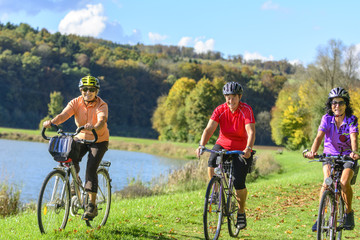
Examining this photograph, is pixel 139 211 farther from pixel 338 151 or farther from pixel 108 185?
pixel 338 151

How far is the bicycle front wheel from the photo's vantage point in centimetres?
560

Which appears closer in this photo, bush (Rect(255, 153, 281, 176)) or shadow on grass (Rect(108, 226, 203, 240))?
shadow on grass (Rect(108, 226, 203, 240))

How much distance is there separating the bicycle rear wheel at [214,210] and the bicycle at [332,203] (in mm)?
1369

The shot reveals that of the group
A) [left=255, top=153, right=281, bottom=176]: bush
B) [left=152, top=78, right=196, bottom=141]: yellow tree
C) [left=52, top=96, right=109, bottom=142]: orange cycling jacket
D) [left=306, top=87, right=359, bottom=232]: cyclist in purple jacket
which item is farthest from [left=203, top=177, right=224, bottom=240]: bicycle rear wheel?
[left=152, top=78, right=196, bottom=141]: yellow tree

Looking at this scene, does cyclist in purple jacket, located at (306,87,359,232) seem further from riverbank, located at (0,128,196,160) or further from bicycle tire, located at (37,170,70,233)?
riverbank, located at (0,128,196,160)

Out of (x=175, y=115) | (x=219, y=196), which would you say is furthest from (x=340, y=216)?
(x=175, y=115)

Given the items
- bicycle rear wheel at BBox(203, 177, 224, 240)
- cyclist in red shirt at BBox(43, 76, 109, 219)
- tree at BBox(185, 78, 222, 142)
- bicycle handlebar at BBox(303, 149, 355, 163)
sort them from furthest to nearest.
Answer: tree at BBox(185, 78, 222, 142), cyclist in red shirt at BBox(43, 76, 109, 219), bicycle rear wheel at BBox(203, 177, 224, 240), bicycle handlebar at BBox(303, 149, 355, 163)

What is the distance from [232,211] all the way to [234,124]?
1339mm

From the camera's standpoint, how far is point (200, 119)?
62188 millimetres

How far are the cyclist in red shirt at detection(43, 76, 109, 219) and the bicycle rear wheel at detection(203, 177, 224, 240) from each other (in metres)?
1.71

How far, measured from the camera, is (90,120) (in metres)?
6.50

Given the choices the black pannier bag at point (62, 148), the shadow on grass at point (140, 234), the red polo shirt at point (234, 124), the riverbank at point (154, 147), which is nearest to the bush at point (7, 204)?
the shadow on grass at point (140, 234)

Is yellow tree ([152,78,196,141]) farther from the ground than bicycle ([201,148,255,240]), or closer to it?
farther from the ground

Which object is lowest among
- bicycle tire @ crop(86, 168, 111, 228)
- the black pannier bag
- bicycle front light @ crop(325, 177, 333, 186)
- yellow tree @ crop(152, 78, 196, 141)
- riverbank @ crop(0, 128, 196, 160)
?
riverbank @ crop(0, 128, 196, 160)
